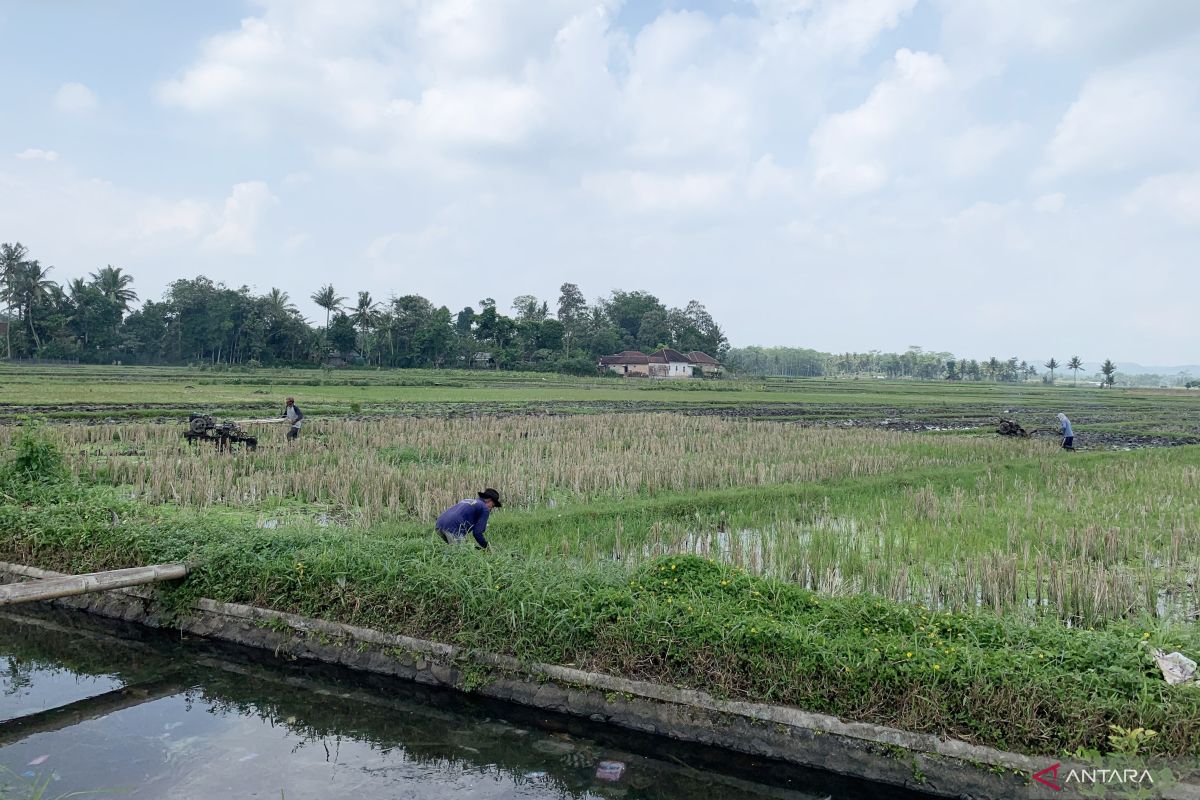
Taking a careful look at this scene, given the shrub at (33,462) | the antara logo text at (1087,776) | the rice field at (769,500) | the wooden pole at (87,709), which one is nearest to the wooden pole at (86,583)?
the wooden pole at (87,709)

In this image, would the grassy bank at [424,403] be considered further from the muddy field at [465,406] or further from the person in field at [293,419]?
the person in field at [293,419]

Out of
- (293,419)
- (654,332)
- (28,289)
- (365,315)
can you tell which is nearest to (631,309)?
(654,332)

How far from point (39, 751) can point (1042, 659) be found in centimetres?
699

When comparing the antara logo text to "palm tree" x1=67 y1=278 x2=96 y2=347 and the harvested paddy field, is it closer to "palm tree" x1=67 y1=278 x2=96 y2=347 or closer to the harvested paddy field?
the harvested paddy field

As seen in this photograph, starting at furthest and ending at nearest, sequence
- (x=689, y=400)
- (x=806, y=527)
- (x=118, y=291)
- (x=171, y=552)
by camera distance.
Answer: (x=118, y=291) < (x=689, y=400) < (x=806, y=527) < (x=171, y=552)

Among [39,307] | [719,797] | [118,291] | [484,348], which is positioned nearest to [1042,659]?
[719,797]

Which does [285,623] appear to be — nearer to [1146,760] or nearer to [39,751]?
[39,751]

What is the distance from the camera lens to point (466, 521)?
8039 mm

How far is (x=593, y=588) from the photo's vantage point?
6535 millimetres

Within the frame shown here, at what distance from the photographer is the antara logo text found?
4.50m

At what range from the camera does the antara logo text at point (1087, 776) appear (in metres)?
4.50

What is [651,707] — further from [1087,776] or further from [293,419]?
[293,419]

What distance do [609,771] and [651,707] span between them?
613 millimetres

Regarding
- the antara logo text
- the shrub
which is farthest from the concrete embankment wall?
the shrub
